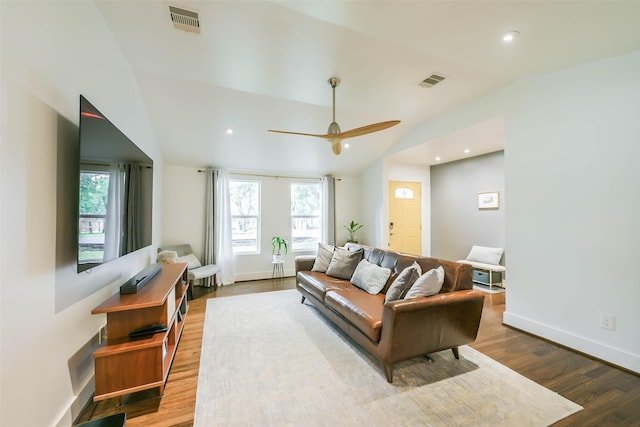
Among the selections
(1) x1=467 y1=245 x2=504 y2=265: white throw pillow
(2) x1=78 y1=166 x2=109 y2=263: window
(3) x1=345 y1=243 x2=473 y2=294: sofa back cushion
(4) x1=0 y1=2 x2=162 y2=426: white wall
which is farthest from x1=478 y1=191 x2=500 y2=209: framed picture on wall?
(4) x1=0 y1=2 x2=162 y2=426: white wall

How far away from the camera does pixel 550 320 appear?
2670 millimetres

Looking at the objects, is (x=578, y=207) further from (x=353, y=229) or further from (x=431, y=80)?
(x=353, y=229)

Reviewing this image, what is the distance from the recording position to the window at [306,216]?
18.9 feet

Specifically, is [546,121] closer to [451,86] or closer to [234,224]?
[451,86]

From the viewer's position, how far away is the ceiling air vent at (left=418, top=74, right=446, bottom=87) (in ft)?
9.68

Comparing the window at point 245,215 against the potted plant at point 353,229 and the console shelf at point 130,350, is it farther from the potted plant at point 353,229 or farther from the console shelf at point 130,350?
the console shelf at point 130,350

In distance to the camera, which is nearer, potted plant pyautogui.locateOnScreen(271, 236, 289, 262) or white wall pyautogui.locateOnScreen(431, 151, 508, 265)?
white wall pyautogui.locateOnScreen(431, 151, 508, 265)

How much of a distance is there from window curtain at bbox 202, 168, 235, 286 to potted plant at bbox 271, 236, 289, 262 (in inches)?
34.9

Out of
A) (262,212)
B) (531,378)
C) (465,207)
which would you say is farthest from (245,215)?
(531,378)

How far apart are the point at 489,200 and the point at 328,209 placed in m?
3.23

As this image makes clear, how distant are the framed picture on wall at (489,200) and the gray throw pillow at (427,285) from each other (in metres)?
3.43

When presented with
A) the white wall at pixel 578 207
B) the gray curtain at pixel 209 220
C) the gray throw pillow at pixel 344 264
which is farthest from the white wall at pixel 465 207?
the gray curtain at pixel 209 220

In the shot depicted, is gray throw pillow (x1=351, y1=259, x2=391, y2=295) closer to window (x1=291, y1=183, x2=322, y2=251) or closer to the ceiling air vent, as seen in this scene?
the ceiling air vent

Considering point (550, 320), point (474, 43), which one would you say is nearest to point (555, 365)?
point (550, 320)
